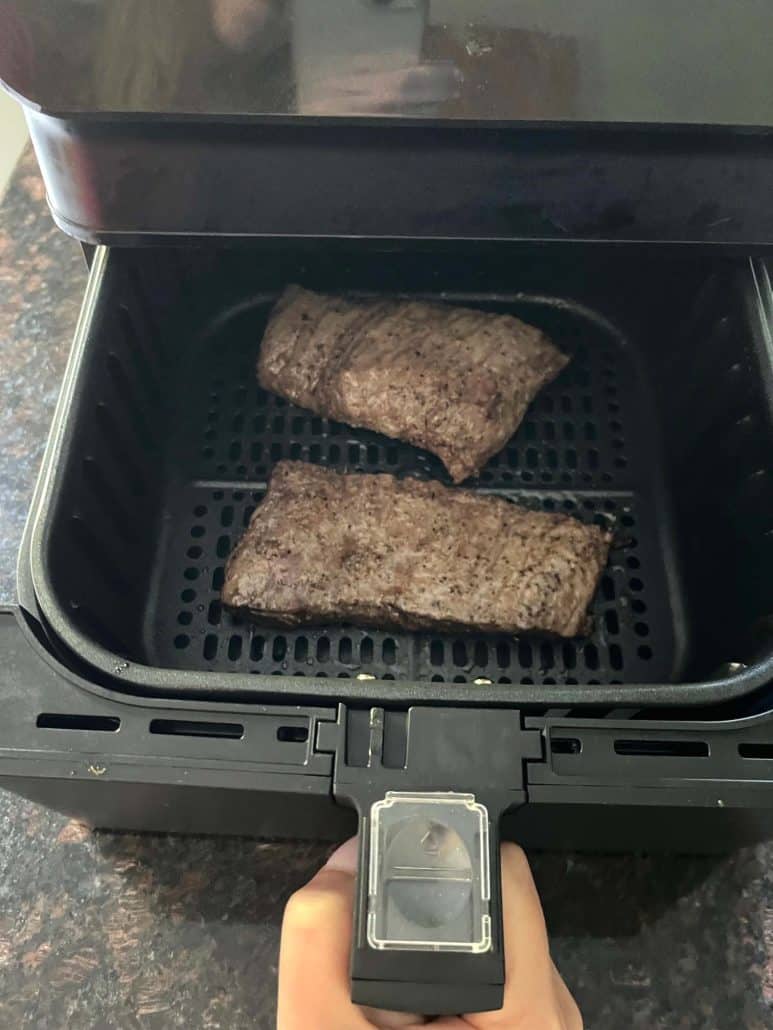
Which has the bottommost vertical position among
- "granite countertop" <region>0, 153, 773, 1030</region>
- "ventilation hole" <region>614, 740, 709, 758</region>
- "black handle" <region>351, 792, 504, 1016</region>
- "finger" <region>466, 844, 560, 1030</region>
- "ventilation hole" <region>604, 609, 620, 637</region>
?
"granite countertop" <region>0, 153, 773, 1030</region>

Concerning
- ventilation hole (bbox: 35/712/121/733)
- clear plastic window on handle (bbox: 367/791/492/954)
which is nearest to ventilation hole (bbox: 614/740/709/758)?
clear plastic window on handle (bbox: 367/791/492/954)

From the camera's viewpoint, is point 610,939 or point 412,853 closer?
point 412,853

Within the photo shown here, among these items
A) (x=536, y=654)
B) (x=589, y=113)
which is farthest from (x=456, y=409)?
(x=589, y=113)

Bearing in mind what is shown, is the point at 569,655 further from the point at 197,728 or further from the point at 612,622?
the point at 197,728

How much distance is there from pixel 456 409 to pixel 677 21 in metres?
0.42

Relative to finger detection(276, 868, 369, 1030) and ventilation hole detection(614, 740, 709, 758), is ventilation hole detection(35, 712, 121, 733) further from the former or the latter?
ventilation hole detection(614, 740, 709, 758)

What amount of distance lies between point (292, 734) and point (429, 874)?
125 mm

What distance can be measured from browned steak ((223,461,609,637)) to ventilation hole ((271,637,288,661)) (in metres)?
0.03

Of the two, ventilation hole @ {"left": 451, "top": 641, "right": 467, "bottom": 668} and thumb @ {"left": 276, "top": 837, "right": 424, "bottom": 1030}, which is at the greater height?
thumb @ {"left": 276, "top": 837, "right": 424, "bottom": 1030}

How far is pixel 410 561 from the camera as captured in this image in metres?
0.82

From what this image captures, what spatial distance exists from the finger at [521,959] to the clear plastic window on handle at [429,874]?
0.06 metres

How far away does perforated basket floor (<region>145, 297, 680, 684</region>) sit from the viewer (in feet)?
2.70

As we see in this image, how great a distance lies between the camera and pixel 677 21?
1.84ft

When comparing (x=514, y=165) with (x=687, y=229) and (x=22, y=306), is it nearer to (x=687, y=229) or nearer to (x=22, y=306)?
(x=687, y=229)
